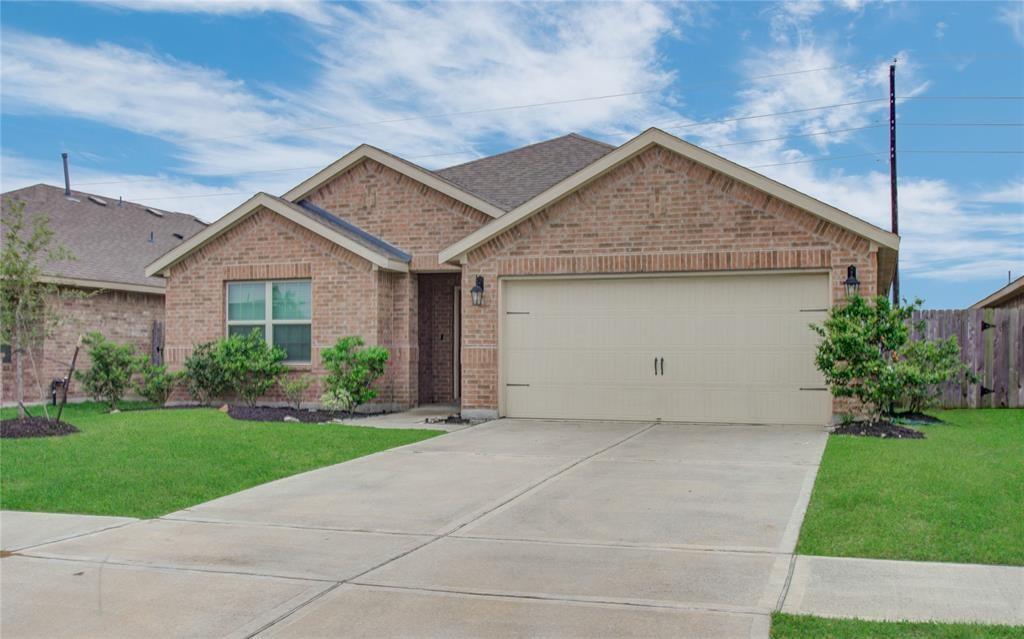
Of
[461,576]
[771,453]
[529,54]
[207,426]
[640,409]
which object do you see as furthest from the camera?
[529,54]

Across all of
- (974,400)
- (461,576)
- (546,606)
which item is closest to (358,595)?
(461,576)

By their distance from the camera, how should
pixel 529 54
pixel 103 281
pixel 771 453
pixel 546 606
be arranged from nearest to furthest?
pixel 546 606 → pixel 771 453 → pixel 529 54 → pixel 103 281

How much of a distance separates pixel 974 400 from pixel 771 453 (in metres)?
9.02

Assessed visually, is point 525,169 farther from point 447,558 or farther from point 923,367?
point 447,558

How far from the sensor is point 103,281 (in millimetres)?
21125

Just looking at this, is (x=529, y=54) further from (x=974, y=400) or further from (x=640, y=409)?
(x=974, y=400)

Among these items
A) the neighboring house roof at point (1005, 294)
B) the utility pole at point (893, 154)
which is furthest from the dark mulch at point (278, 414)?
the utility pole at point (893, 154)

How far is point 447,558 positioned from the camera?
6633 mm

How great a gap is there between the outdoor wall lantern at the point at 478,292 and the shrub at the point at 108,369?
7.13m

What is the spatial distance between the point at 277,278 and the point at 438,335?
348 centimetres

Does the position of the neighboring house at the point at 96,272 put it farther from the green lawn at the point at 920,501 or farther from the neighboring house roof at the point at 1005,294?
the neighboring house roof at the point at 1005,294

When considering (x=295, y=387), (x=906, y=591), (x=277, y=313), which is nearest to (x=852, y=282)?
(x=906, y=591)

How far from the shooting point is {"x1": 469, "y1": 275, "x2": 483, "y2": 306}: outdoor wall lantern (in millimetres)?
15848

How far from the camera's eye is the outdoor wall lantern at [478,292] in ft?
52.0
